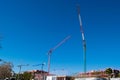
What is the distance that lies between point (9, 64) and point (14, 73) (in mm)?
10835

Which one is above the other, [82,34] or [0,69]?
[82,34]

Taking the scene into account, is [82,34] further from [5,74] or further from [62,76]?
[5,74]

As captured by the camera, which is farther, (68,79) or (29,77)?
(29,77)

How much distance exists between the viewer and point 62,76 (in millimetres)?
137375

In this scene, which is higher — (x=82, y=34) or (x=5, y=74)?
(x=82, y=34)

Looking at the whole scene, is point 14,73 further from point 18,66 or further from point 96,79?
point 96,79

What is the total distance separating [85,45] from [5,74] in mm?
56295

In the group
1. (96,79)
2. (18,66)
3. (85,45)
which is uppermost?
(85,45)

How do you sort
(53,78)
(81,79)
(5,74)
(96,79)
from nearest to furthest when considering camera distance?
1. (96,79)
2. (81,79)
3. (53,78)
4. (5,74)

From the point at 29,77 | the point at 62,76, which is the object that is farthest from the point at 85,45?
the point at 29,77

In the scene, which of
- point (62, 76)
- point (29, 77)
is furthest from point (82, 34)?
point (29, 77)

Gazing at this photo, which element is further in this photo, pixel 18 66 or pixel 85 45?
pixel 18 66

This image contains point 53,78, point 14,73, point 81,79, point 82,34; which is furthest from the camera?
point 14,73

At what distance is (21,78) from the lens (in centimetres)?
15188
